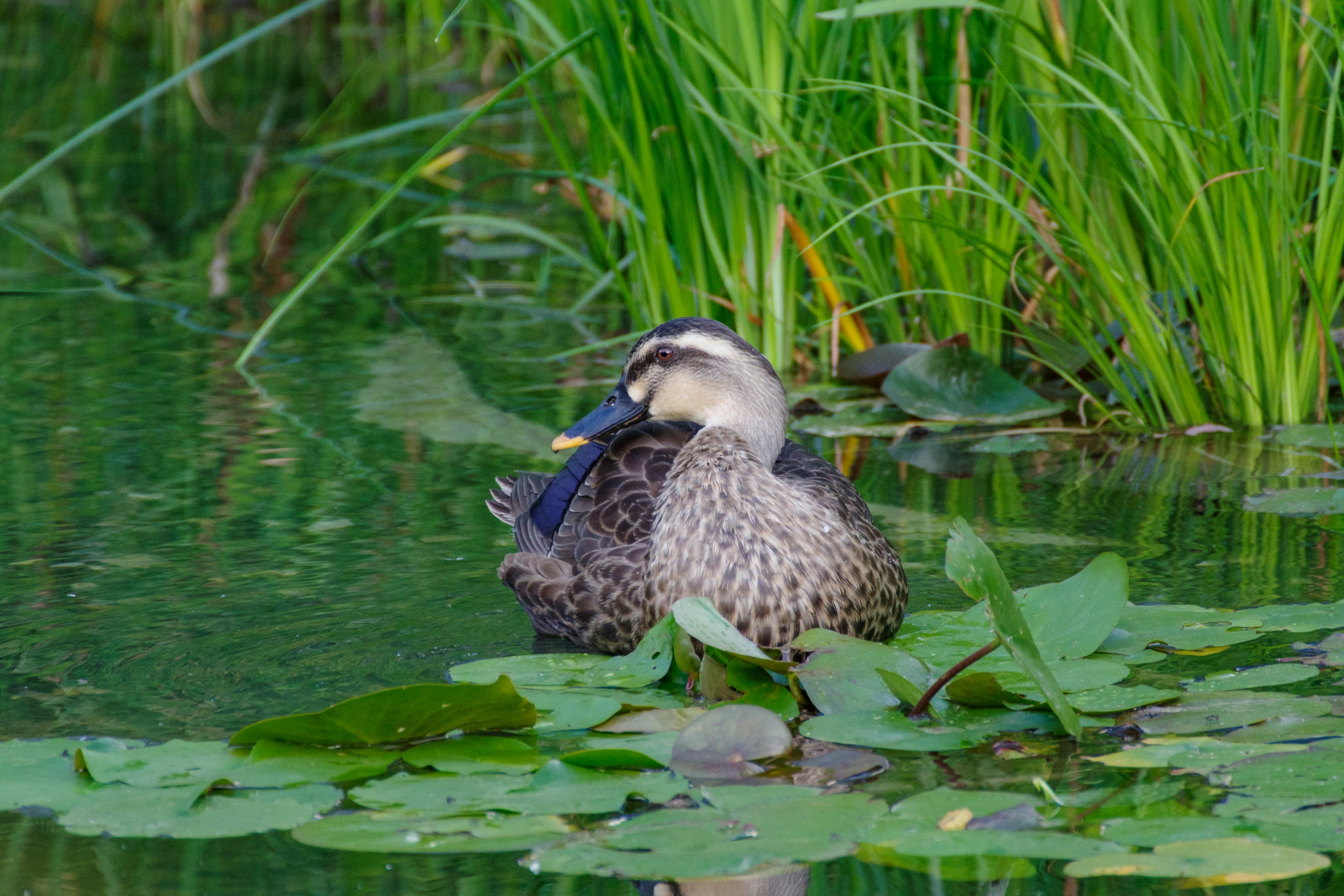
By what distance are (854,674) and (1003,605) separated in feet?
1.45

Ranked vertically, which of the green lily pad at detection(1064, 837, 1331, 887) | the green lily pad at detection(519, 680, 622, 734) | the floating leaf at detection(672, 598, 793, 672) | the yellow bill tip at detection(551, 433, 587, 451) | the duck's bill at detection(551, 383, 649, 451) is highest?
the duck's bill at detection(551, 383, 649, 451)

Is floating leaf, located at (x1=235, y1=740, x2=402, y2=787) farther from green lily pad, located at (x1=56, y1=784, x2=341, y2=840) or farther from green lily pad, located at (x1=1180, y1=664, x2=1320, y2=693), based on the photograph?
green lily pad, located at (x1=1180, y1=664, x2=1320, y2=693)

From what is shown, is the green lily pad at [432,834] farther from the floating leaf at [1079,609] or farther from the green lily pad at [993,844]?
the floating leaf at [1079,609]

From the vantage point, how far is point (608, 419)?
427cm

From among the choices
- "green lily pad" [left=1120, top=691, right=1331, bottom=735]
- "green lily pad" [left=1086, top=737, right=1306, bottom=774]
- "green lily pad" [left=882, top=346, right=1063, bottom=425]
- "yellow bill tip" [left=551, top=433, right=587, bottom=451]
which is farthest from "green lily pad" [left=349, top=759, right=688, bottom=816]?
"green lily pad" [left=882, top=346, right=1063, bottom=425]

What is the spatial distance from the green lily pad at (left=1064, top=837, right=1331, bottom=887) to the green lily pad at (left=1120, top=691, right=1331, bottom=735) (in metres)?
0.57

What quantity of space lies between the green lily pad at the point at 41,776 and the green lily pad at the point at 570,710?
76cm

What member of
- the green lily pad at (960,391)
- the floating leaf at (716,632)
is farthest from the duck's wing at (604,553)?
the green lily pad at (960,391)

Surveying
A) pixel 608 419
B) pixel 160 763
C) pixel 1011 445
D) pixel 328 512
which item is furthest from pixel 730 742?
pixel 1011 445

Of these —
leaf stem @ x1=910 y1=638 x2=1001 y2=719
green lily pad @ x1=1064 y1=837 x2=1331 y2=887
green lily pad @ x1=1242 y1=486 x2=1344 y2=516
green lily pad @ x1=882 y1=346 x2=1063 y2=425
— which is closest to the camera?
green lily pad @ x1=1064 y1=837 x2=1331 y2=887

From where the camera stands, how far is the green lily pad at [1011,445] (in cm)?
536

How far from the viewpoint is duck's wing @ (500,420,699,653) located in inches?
150

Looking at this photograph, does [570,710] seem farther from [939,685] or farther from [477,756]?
[939,685]

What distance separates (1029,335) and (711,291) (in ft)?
3.99
